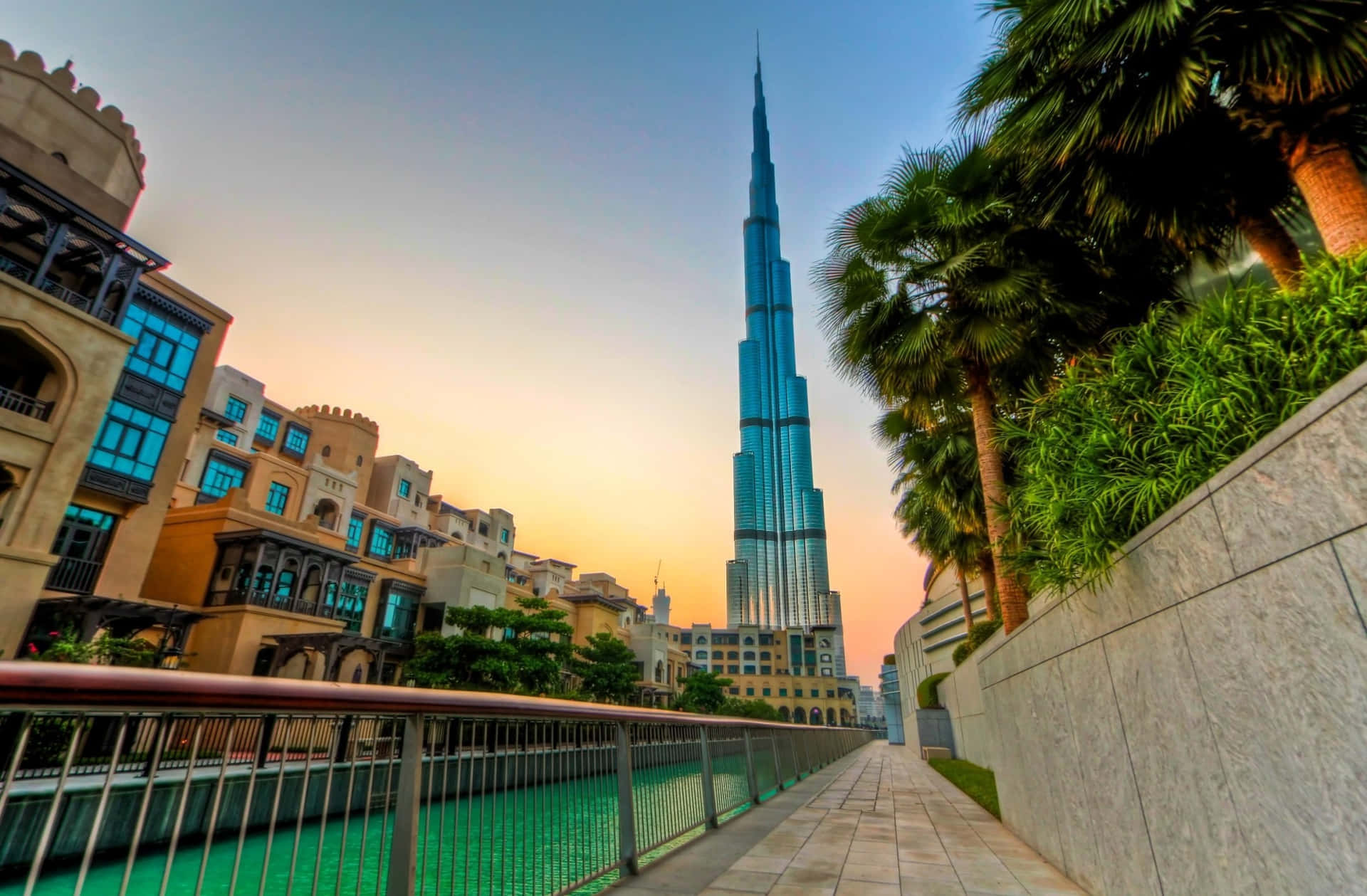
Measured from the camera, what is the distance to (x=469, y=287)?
58.4 feet

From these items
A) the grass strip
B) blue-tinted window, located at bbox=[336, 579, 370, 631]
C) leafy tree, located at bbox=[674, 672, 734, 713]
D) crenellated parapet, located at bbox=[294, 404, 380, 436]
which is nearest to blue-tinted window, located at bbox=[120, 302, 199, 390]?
blue-tinted window, located at bbox=[336, 579, 370, 631]

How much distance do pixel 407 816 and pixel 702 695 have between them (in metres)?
39.0

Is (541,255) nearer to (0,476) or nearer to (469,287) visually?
(469,287)

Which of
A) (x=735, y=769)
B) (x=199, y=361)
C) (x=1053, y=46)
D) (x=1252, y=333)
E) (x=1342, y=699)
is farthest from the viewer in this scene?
(x=199, y=361)

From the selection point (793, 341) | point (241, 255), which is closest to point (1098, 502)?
point (241, 255)

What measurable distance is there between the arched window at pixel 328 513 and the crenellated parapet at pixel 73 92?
14.7 meters

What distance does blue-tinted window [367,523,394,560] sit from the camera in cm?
3234

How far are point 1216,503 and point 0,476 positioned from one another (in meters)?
20.8

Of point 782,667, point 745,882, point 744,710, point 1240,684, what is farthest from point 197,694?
point 782,667

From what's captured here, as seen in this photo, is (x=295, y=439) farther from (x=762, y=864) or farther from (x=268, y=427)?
(x=762, y=864)

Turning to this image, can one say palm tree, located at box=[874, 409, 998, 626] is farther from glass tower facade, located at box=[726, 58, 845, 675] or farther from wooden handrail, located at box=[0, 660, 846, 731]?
glass tower facade, located at box=[726, 58, 845, 675]

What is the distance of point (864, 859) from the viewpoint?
4707 mm

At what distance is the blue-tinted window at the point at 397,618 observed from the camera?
24.1 metres

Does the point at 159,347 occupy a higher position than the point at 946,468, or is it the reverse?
the point at 159,347
